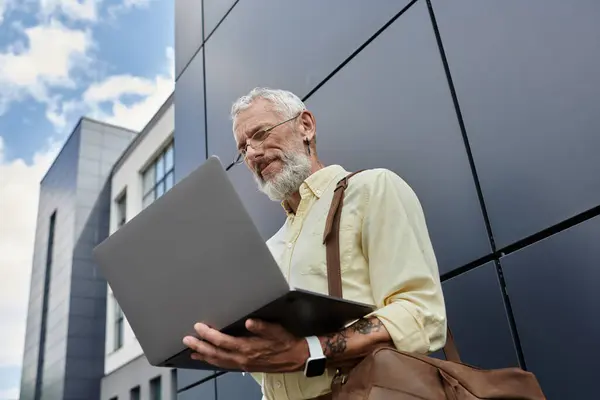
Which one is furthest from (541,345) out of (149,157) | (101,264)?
(149,157)

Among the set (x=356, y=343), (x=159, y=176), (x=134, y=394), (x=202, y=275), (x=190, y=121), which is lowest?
(x=356, y=343)

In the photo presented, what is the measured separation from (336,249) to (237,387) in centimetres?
224

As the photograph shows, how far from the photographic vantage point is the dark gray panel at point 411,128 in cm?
228

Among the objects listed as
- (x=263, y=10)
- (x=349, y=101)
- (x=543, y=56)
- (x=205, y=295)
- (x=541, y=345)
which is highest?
(x=263, y=10)

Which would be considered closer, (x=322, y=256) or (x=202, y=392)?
(x=322, y=256)

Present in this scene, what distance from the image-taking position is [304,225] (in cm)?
190

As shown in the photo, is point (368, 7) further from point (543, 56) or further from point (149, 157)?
point (149, 157)

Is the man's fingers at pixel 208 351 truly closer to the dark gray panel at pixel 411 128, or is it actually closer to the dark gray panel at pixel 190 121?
the dark gray panel at pixel 411 128

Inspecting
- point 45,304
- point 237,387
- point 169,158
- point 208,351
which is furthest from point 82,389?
point 208,351

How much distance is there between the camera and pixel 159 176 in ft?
61.8

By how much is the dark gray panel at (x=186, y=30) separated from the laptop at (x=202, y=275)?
3.81 meters

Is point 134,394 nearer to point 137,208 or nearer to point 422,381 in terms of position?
point 137,208

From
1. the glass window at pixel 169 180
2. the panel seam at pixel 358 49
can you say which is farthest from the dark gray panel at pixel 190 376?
the glass window at pixel 169 180

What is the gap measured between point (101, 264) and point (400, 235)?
887 mm
